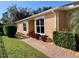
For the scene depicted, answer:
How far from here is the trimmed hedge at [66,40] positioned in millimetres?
9812

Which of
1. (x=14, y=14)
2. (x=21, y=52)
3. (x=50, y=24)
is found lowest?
(x=21, y=52)

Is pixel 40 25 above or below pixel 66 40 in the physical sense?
above

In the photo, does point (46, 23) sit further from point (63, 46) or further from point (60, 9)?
point (63, 46)

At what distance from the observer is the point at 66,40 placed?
10703 millimetres

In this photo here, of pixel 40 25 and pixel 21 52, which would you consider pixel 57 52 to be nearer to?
pixel 21 52

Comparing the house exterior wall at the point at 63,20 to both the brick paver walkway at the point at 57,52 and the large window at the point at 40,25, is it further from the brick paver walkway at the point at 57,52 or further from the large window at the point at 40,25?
the large window at the point at 40,25

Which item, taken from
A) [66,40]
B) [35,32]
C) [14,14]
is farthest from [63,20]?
[14,14]

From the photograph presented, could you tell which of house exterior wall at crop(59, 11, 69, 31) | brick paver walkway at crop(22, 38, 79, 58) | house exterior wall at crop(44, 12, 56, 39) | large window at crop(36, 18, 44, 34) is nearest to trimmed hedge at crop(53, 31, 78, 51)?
brick paver walkway at crop(22, 38, 79, 58)

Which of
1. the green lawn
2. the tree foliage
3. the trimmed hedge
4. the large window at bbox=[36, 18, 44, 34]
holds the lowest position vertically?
the green lawn

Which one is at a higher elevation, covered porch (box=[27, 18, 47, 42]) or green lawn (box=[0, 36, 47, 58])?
covered porch (box=[27, 18, 47, 42])

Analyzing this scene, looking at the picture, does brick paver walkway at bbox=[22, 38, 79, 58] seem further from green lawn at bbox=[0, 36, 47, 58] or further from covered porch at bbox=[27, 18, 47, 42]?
covered porch at bbox=[27, 18, 47, 42]

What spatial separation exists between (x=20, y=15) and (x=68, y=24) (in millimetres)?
34189

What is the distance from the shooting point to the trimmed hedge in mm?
9812

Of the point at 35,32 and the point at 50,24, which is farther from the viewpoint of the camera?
the point at 35,32
